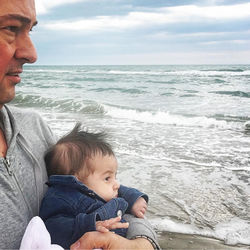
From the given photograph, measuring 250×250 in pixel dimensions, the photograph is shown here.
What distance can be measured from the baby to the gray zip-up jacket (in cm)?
9

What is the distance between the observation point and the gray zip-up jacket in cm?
144

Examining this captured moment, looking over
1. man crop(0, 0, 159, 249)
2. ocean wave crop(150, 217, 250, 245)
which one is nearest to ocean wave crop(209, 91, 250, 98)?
ocean wave crop(150, 217, 250, 245)

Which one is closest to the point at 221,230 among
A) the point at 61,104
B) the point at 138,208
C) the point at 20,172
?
the point at 138,208

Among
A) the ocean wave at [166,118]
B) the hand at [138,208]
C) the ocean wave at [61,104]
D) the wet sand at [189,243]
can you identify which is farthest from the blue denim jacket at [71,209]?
the ocean wave at [61,104]

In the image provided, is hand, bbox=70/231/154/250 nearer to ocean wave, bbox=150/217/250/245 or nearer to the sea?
the sea

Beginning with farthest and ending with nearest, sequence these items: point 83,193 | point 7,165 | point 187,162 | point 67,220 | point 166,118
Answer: point 166,118 < point 187,162 < point 83,193 < point 67,220 < point 7,165

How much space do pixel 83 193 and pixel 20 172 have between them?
447 mm

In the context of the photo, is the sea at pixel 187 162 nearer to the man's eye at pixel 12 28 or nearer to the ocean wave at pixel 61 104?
the ocean wave at pixel 61 104

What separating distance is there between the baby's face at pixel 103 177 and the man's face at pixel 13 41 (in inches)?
28.9

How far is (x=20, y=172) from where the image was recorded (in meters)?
1.58

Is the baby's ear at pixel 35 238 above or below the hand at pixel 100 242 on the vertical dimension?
above

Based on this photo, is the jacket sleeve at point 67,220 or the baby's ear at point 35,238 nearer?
the baby's ear at point 35,238

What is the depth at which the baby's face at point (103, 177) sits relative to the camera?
206 centimetres

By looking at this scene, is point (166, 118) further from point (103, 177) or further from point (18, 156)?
point (18, 156)
